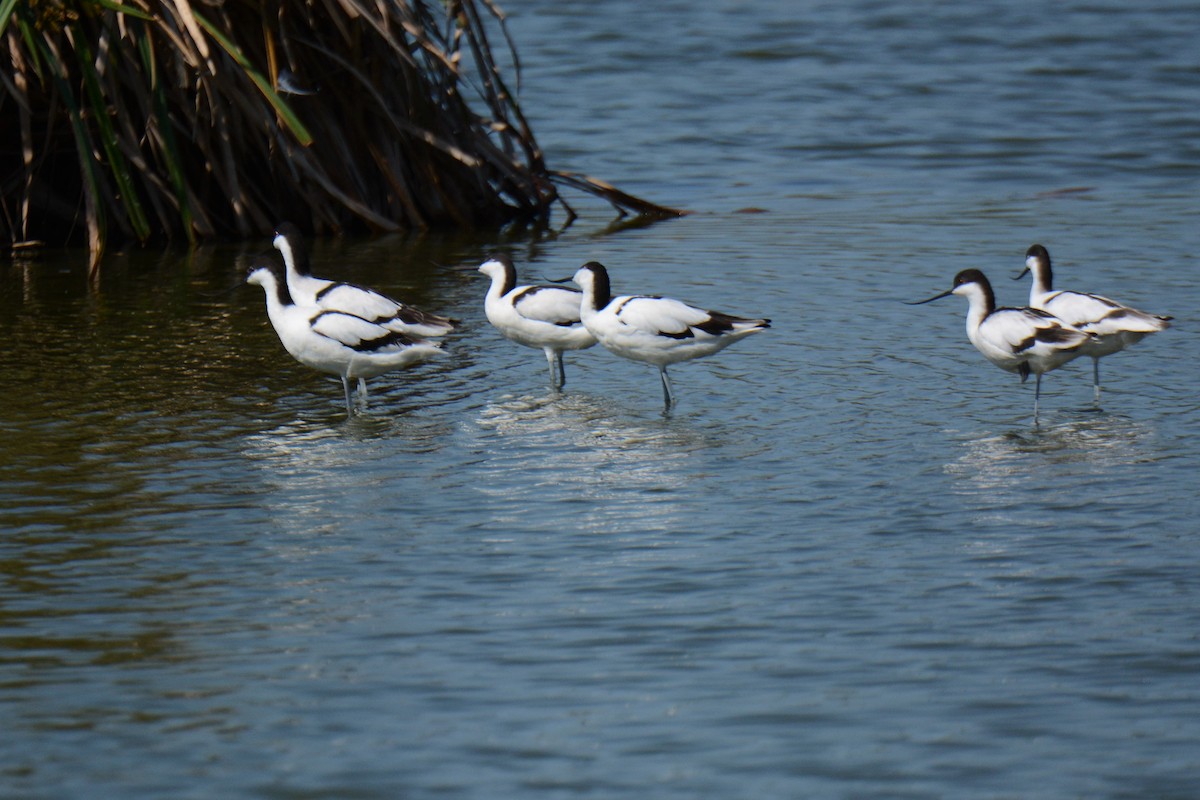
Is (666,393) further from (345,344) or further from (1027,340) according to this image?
(1027,340)

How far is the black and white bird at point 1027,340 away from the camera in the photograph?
11.3m

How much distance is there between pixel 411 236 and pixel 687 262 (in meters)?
3.11

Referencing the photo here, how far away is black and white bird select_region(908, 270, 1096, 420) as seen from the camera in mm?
11281

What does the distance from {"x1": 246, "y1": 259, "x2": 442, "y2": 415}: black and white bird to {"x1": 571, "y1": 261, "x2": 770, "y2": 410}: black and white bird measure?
3.95ft

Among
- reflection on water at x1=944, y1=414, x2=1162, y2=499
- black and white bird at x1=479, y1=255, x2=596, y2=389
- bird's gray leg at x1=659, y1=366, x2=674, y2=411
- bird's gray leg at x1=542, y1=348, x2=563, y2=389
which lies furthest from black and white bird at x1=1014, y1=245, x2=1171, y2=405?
bird's gray leg at x1=542, y1=348, x2=563, y2=389

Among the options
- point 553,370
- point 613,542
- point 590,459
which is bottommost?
point 553,370

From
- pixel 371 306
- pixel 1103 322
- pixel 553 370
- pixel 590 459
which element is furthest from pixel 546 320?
pixel 1103 322

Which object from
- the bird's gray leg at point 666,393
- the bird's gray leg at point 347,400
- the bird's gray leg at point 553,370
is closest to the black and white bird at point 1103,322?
the bird's gray leg at point 666,393

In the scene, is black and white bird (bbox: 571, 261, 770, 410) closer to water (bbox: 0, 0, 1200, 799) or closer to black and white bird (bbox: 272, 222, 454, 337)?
water (bbox: 0, 0, 1200, 799)

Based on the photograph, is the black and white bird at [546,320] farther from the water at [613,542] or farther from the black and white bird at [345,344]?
the black and white bird at [345,344]

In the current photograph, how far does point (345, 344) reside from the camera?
38.0 feet

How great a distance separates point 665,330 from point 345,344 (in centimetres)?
206

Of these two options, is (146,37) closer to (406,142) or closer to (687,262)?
(406,142)

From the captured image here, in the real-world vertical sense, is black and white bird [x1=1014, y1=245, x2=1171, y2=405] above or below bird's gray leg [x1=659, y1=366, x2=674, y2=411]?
above
